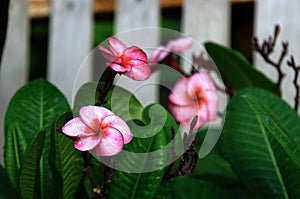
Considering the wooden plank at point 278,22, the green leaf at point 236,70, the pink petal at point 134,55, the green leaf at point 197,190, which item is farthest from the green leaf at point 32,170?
the wooden plank at point 278,22

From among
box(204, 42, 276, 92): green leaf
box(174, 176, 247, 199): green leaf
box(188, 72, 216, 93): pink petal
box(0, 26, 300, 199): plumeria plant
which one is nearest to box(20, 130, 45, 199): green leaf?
box(0, 26, 300, 199): plumeria plant

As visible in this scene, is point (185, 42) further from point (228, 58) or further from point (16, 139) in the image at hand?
point (16, 139)

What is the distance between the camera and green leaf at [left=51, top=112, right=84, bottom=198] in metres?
0.59

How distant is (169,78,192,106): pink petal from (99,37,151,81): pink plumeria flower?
0.89 ft

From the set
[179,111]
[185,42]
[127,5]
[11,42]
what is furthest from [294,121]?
[11,42]

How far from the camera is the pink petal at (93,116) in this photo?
0.52 meters

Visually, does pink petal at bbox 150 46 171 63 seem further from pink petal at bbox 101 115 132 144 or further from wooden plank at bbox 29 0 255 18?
wooden plank at bbox 29 0 255 18

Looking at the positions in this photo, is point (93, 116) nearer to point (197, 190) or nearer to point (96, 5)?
point (197, 190)

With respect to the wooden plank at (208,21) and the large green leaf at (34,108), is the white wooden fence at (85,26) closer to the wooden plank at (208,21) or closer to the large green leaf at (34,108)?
the wooden plank at (208,21)

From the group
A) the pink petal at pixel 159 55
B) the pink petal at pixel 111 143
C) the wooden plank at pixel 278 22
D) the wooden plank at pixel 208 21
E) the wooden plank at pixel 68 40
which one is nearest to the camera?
the pink petal at pixel 111 143

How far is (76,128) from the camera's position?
52 centimetres

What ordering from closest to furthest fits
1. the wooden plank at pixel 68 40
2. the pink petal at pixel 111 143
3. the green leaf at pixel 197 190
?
1. the pink petal at pixel 111 143
2. the green leaf at pixel 197 190
3. the wooden plank at pixel 68 40

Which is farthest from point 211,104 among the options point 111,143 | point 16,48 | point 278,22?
point 16,48

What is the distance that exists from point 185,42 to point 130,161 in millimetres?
418
